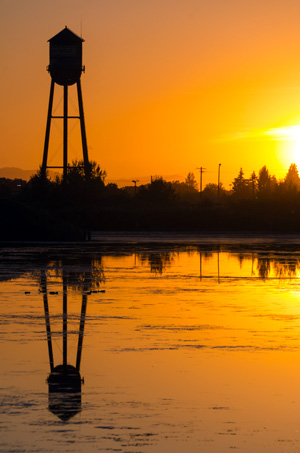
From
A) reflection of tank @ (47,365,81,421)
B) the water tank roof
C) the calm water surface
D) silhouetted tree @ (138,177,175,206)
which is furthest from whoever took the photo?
silhouetted tree @ (138,177,175,206)

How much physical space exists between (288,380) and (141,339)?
4.25 m

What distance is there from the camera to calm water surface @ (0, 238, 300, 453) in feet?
29.3

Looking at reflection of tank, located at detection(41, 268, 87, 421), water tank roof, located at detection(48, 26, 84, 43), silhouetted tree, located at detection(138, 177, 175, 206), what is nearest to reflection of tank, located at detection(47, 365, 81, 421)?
reflection of tank, located at detection(41, 268, 87, 421)

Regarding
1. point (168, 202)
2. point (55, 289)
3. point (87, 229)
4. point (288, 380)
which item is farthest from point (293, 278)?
point (168, 202)

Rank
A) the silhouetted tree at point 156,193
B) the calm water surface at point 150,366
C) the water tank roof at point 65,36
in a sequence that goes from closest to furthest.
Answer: the calm water surface at point 150,366 → the water tank roof at point 65,36 → the silhouetted tree at point 156,193

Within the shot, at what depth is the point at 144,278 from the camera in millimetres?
29984

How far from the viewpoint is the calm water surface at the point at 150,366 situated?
8938mm

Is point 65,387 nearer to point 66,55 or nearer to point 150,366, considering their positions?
point 150,366

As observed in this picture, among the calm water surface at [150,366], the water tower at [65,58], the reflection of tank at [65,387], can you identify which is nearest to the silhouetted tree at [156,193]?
the water tower at [65,58]

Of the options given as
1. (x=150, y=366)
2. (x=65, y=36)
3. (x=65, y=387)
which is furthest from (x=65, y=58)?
(x=65, y=387)

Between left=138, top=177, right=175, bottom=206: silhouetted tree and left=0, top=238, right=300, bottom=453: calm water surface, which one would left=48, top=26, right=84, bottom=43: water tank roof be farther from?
left=0, top=238, right=300, bottom=453: calm water surface

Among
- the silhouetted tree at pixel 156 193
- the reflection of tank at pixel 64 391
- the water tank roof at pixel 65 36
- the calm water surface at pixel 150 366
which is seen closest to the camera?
the calm water surface at pixel 150 366

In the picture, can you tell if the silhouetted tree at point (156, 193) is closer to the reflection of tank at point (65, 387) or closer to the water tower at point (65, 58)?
the water tower at point (65, 58)

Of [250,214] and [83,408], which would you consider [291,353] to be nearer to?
[83,408]
